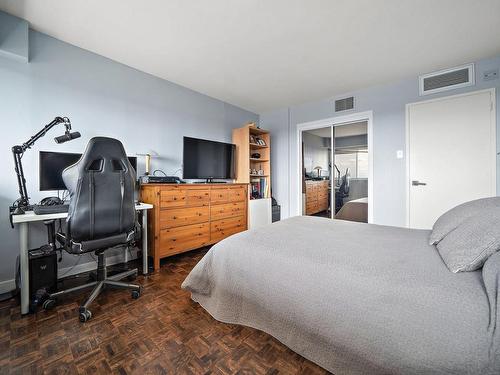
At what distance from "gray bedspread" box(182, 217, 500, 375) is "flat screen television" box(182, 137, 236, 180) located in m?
1.88

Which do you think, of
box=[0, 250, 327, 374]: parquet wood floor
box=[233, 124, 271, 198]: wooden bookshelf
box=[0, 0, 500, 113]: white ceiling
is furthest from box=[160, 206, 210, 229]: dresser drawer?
box=[0, 0, 500, 113]: white ceiling

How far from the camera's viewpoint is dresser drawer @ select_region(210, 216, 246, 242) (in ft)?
9.85

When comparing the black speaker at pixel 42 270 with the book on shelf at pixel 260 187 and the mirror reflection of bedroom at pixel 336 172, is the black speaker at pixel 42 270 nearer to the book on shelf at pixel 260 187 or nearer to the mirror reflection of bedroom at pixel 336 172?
the book on shelf at pixel 260 187

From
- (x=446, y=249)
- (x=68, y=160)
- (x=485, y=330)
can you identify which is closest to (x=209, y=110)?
(x=68, y=160)

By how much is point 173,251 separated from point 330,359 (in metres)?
2.00

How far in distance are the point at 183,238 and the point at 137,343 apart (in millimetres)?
1379

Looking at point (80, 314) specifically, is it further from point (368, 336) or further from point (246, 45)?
point (246, 45)

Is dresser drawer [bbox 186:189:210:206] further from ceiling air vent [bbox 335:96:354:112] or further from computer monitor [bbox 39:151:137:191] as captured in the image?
ceiling air vent [bbox 335:96:354:112]

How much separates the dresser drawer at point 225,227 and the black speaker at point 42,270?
1.63 metres

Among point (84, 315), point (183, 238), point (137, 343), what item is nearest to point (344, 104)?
point (183, 238)

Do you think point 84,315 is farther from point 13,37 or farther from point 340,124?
point 340,124

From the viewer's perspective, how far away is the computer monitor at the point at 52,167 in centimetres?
192

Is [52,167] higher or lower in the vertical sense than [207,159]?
lower

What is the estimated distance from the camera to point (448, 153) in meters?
2.80
